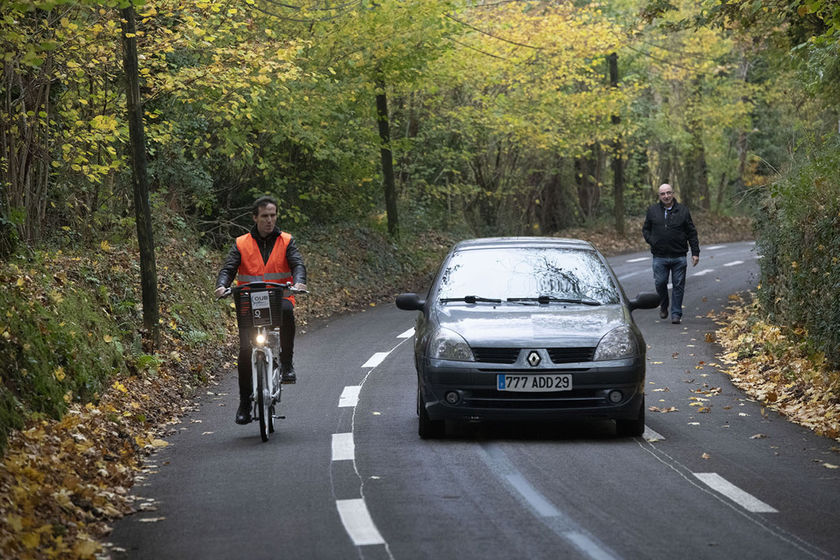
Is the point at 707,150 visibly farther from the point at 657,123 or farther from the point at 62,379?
the point at 62,379

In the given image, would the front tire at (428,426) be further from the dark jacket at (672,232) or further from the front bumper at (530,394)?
the dark jacket at (672,232)

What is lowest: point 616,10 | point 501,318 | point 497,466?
point 497,466

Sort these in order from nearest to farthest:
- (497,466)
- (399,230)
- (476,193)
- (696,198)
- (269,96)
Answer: (497,466) → (269,96) → (399,230) → (476,193) → (696,198)

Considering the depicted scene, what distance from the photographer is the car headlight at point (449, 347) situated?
9.13 metres

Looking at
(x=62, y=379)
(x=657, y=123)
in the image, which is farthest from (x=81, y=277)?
(x=657, y=123)

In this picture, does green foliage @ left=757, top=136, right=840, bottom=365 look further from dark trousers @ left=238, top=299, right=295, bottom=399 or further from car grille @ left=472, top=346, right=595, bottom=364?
dark trousers @ left=238, top=299, right=295, bottom=399

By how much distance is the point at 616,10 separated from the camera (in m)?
42.5

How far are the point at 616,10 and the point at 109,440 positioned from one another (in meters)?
36.4

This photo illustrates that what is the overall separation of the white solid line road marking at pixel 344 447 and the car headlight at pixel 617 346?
2.12m

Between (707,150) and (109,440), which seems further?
(707,150)

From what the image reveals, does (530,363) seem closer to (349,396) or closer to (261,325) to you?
(261,325)

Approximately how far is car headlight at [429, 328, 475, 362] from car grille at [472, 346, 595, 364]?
8cm

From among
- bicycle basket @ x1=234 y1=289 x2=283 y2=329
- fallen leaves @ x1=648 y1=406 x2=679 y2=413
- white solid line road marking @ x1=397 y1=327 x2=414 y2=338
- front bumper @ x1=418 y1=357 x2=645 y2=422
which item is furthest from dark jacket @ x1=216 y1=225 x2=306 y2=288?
white solid line road marking @ x1=397 y1=327 x2=414 y2=338

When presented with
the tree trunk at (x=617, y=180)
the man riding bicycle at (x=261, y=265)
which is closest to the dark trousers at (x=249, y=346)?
the man riding bicycle at (x=261, y=265)
